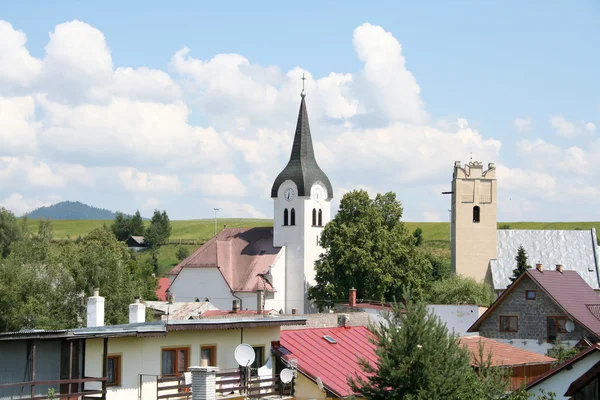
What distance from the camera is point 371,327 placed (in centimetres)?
2258

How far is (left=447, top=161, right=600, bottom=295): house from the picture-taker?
80.5 m

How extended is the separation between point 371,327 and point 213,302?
54.2 m

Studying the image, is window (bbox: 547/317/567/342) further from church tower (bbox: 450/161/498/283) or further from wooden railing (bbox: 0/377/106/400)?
church tower (bbox: 450/161/498/283)

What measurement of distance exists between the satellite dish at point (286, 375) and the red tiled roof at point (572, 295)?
1974 centimetres

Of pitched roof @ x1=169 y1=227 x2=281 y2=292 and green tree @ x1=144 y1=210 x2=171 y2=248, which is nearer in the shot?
pitched roof @ x1=169 y1=227 x2=281 y2=292

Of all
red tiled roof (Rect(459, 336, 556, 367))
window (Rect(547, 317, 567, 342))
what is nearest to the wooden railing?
red tiled roof (Rect(459, 336, 556, 367))

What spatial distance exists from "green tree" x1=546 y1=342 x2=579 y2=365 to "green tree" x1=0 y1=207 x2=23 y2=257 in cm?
6220

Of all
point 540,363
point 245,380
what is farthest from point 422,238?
point 245,380

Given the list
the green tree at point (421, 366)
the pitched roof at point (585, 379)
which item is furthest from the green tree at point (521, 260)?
the pitched roof at point (585, 379)

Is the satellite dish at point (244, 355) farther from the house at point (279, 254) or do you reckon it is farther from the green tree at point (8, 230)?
the green tree at point (8, 230)

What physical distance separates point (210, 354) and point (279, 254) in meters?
52.1

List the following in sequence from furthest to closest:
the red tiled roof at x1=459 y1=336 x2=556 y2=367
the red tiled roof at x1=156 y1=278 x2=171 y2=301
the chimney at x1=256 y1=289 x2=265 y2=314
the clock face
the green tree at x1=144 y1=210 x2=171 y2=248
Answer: the green tree at x1=144 y1=210 x2=171 y2=248 < the red tiled roof at x1=156 y1=278 x2=171 y2=301 < the clock face < the chimney at x1=256 y1=289 x2=265 y2=314 < the red tiled roof at x1=459 y1=336 x2=556 y2=367

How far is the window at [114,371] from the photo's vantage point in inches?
913

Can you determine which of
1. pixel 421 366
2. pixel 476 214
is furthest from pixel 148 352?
pixel 476 214
